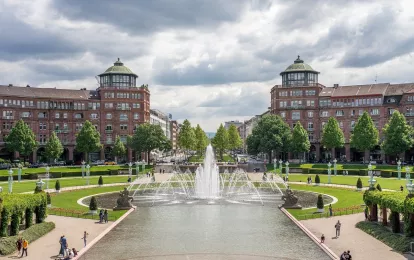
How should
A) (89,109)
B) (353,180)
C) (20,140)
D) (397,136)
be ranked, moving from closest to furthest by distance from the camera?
1. (353,180)
2. (397,136)
3. (20,140)
4. (89,109)

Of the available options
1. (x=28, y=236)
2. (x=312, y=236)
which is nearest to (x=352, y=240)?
(x=312, y=236)

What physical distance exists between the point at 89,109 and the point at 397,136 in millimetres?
88385

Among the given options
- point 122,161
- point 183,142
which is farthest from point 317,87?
point 122,161

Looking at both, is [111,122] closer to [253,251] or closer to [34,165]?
[34,165]

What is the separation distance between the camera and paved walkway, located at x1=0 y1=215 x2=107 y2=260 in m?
36.2

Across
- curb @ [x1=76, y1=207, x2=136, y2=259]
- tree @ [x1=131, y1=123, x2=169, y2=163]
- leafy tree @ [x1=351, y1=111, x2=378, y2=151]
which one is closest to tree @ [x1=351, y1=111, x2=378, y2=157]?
leafy tree @ [x1=351, y1=111, x2=378, y2=151]

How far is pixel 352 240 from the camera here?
1580 inches

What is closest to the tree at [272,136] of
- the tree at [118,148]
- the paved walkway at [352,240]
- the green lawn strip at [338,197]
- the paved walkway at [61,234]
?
the tree at [118,148]

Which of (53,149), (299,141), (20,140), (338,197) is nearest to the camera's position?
(338,197)

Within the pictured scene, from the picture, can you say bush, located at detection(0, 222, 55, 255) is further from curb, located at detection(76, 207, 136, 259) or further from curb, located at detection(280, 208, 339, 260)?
curb, located at detection(280, 208, 339, 260)

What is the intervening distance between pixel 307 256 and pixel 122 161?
113 m

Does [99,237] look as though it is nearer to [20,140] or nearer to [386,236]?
[386,236]

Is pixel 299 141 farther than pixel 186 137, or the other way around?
pixel 186 137

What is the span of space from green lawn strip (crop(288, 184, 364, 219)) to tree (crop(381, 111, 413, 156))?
147ft
